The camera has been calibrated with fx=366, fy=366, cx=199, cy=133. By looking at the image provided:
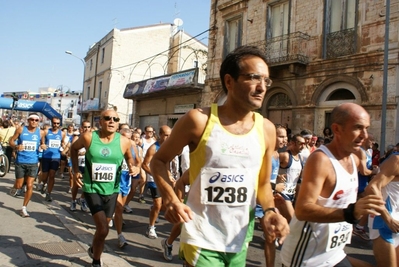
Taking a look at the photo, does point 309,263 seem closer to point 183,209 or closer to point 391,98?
point 183,209

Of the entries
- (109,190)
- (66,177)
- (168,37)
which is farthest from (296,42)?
(168,37)

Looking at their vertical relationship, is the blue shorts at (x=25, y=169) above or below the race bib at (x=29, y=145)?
below

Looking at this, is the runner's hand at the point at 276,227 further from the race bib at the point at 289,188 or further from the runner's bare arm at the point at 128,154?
the race bib at the point at 289,188

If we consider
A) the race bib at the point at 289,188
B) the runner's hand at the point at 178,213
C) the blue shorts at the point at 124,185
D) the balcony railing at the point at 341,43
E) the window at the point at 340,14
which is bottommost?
the blue shorts at the point at 124,185

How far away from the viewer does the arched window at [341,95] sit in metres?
13.5

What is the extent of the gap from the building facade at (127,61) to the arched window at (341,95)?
19.4 metres

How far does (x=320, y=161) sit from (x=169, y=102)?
21990mm

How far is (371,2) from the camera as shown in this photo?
1287 centimetres

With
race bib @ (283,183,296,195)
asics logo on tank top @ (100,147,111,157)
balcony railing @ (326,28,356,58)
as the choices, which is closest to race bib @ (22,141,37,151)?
asics logo on tank top @ (100,147,111,157)

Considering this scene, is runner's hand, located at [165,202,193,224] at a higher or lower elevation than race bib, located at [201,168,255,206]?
lower

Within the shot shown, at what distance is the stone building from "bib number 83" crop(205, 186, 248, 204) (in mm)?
11126

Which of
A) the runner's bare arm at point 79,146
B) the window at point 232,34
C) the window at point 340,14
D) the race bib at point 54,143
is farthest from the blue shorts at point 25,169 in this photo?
the window at point 232,34

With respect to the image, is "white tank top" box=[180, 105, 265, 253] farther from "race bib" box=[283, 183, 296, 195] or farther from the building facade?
the building facade

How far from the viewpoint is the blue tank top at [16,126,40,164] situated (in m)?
7.43
